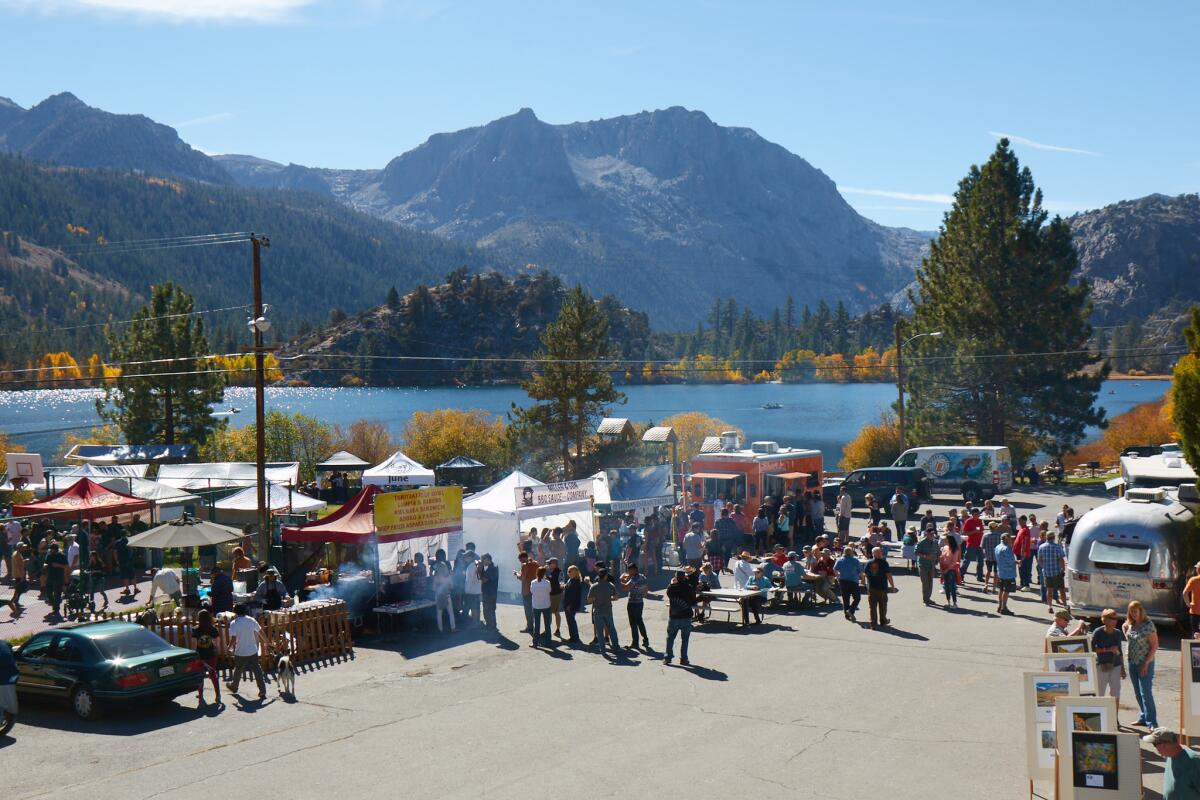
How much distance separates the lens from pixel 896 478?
36.8 metres

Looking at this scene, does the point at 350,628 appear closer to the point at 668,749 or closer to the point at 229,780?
the point at 229,780

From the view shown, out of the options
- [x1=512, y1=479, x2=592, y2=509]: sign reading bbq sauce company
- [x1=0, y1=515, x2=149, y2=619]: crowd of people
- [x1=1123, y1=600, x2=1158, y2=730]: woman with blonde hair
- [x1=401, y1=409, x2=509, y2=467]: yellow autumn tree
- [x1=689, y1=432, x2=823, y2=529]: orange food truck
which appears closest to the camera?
[x1=1123, y1=600, x2=1158, y2=730]: woman with blonde hair

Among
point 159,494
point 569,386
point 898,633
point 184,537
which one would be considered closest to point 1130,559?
point 898,633

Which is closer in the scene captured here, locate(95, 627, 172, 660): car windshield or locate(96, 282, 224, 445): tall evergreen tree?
locate(95, 627, 172, 660): car windshield

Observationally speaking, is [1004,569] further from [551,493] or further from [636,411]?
[636,411]

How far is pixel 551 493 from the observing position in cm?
2456

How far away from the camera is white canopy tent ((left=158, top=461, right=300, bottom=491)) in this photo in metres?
35.9

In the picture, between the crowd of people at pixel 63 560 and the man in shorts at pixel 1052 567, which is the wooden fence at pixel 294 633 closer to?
the crowd of people at pixel 63 560

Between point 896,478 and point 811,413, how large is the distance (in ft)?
421

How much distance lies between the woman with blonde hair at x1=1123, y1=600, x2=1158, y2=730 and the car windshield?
12.7 meters

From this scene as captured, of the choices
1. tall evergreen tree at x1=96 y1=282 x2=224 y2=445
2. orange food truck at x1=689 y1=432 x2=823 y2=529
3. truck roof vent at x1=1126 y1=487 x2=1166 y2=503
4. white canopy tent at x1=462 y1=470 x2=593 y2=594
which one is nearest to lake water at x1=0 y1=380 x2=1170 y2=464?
tall evergreen tree at x1=96 y1=282 x2=224 y2=445

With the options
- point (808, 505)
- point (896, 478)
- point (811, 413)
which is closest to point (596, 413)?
point (896, 478)

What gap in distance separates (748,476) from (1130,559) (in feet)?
46.4

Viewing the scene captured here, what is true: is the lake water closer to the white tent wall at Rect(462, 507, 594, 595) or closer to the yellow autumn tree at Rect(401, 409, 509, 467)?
the yellow autumn tree at Rect(401, 409, 509, 467)
